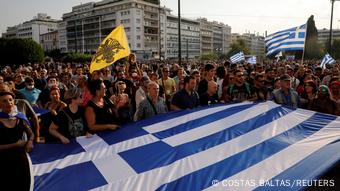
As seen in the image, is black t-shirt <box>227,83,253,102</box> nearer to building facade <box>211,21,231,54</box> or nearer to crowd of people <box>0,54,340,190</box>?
crowd of people <box>0,54,340,190</box>

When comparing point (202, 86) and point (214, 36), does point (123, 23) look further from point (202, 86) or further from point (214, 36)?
point (202, 86)

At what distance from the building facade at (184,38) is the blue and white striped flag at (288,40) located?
287 ft

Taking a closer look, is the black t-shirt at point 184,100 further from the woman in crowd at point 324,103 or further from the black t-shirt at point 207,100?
the woman in crowd at point 324,103

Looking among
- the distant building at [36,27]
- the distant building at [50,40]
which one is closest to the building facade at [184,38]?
the distant building at [50,40]

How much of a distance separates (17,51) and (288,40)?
138 feet

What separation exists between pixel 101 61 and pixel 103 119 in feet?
8.98

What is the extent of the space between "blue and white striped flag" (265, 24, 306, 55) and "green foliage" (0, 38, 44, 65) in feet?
133

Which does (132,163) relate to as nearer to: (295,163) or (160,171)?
(160,171)

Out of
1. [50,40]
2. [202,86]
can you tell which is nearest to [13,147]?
[202,86]

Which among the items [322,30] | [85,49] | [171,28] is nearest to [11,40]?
[85,49]

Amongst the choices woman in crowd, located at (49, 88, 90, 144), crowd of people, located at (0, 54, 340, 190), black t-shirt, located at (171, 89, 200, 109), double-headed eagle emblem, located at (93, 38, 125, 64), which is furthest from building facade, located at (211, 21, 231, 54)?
woman in crowd, located at (49, 88, 90, 144)

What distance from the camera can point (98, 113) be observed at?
4.23m

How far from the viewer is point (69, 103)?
4363mm

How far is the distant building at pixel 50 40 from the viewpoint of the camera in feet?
422
